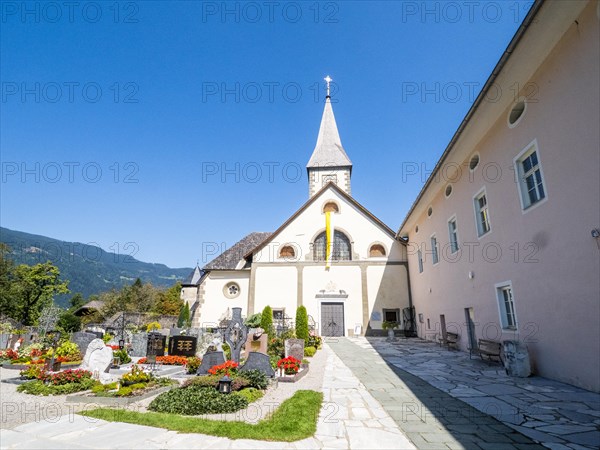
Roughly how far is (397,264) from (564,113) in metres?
15.9

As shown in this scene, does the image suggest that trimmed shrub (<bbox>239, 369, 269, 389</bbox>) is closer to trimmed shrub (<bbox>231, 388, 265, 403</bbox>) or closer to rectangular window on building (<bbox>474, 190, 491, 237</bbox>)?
trimmed shrub (<bbox>231, 388, 265, 403</bbox>)

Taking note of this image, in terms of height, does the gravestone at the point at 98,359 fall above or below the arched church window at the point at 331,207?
below

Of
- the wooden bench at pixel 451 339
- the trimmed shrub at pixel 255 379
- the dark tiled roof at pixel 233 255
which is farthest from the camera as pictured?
the dark tiled roof at pixel 233 255

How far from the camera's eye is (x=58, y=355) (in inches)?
458

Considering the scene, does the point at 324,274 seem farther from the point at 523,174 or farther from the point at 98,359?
the point at 98,359

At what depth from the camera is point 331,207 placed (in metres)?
23.5

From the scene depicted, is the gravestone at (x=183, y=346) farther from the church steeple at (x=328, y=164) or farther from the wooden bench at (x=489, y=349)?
the church steeple at (x=328, y=164)

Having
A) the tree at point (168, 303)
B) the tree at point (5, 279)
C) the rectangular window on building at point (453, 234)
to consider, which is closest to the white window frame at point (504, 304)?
the rectangular window on building at point (453, 234)

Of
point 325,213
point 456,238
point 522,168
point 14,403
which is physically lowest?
point 14,403

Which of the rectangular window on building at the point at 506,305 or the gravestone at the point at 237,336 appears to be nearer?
the rectangular window on building at the point at 506,305

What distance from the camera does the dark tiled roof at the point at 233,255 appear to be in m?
24.8

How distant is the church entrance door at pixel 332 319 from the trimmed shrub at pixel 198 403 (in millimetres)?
15712

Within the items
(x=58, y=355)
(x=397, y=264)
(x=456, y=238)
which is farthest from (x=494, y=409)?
(x=397, y=264)

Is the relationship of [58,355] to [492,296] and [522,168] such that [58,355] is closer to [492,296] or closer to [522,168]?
[492,296]
